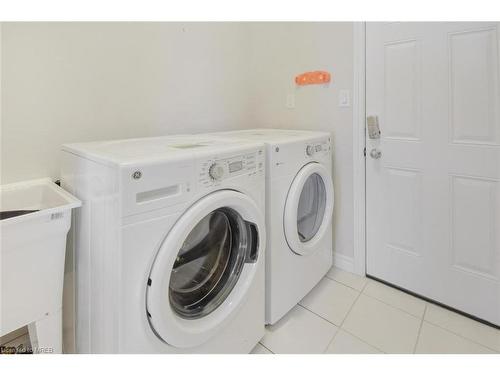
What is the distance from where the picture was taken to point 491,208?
1.42 meters

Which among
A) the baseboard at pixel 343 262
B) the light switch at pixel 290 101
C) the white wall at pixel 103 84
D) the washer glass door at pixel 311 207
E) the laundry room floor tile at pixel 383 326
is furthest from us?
the light switch at pixel 290 101

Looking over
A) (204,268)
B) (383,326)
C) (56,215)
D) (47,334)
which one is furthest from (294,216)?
(47,334)

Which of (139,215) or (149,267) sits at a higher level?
(139,215)

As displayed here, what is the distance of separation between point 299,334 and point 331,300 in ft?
1.20

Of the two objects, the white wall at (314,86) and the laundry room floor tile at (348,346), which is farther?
the white wall at (314,86)

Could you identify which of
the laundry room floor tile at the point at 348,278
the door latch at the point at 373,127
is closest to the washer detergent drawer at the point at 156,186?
the door latch at the point at 373,127

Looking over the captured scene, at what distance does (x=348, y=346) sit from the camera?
52.9 inches

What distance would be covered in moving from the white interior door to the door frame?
4cm

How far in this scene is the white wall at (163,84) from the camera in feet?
4.17

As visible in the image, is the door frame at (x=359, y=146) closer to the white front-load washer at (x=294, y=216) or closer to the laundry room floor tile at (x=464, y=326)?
the white front-load washer at (x=294, y=216)

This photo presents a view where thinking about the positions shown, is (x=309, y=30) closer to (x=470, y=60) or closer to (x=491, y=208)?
(x=470, y=60)

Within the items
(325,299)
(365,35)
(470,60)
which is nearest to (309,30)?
(365,35)

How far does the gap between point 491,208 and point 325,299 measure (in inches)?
38.3
